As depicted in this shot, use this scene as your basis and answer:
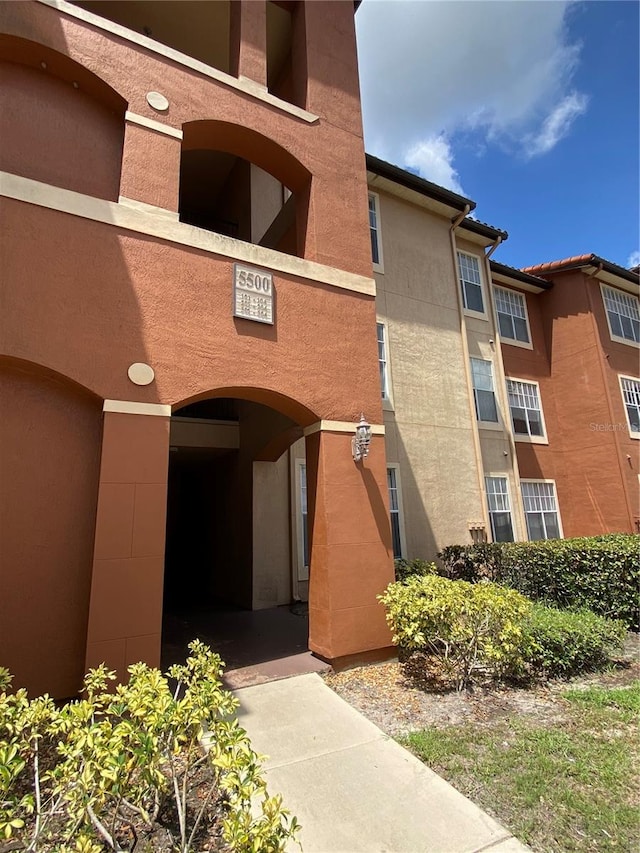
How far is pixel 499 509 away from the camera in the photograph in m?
12.4

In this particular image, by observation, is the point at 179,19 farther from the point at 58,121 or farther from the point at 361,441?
the point at 361,441

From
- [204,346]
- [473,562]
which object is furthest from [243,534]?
[204,346]

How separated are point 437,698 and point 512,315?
43.4 feet

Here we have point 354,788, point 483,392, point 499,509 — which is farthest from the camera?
point 483,392

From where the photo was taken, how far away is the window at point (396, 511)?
10.5 meters

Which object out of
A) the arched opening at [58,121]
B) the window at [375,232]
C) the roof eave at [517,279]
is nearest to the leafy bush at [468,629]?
the arched opening at [58,121]

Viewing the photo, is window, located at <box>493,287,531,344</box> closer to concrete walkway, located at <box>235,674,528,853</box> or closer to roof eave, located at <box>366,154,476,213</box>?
roof eave, located at <box>366,154,476,213</box>

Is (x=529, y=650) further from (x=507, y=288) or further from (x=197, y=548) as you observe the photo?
(x=507, y=288)

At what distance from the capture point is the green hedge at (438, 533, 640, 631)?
8477 mm

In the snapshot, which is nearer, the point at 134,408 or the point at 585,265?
the point at 134,408

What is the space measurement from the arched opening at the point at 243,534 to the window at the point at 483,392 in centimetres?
574

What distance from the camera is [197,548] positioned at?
42.1 ft

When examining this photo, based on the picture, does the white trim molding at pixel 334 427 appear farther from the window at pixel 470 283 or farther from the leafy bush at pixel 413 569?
the window at pixel 470 283

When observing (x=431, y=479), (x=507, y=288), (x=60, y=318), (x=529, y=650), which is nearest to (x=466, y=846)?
(x=529, y=650)
